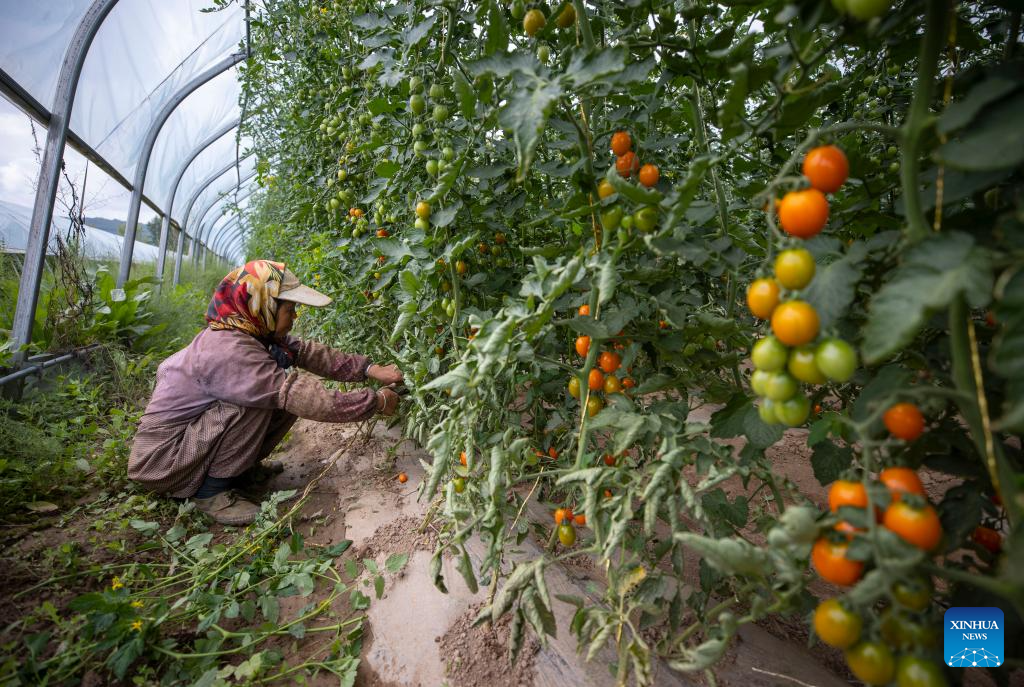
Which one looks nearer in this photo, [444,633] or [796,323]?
[796,323]

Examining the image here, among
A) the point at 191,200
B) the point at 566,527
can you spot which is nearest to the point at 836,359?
the point at 566,527

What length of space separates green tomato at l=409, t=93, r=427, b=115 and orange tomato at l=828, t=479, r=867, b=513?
1183 millimetres

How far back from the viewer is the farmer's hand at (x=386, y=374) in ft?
7.01

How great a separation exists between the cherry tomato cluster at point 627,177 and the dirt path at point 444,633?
808 millimetres

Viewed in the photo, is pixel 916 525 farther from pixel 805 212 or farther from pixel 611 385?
pixel 611 385

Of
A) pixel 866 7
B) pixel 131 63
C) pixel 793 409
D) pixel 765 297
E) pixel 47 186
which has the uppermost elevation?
pixel 131 63

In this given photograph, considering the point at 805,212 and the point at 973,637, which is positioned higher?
the point at 805,212

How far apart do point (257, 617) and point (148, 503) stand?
1.00 m

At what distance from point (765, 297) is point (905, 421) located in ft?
0.68

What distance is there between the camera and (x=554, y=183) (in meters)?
1.59

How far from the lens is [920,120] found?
522 millimetres

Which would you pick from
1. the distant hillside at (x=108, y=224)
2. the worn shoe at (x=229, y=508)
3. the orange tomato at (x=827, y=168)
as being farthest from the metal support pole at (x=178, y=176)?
the orange tomato at (x=827, y=168)

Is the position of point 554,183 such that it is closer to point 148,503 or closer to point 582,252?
point 582,252

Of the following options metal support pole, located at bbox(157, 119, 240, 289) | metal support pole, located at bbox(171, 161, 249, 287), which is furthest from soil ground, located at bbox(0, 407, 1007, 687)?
metal support pole, located at bbox(171, 161, 249, 287)
